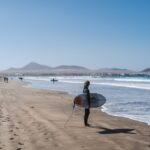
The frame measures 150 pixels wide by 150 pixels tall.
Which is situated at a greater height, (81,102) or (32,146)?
(81,102)

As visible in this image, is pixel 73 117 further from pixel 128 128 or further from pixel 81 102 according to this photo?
pixel 128 128

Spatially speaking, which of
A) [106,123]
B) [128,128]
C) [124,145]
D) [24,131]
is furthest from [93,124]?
[124,145]

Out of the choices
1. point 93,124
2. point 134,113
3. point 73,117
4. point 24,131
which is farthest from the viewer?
point 134,113

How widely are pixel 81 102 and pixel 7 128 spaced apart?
3004mm

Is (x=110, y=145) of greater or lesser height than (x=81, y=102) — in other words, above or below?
below

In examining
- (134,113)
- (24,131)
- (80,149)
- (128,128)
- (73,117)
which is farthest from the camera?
(134,113)

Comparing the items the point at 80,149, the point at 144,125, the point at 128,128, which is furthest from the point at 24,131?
the point at 144,125

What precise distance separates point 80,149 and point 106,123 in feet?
15.0

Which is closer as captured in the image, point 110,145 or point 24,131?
point 110,145

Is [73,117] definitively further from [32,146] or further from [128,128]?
[32,146]

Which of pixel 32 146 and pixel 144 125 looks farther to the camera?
pixel 144 125

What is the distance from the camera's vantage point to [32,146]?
29.0ft

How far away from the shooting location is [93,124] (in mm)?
12773

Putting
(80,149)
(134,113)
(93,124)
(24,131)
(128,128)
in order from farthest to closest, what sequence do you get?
1. (134,113)
2. (93,124)
3. (128,128)
4. (24,131)
5. (80,149)
